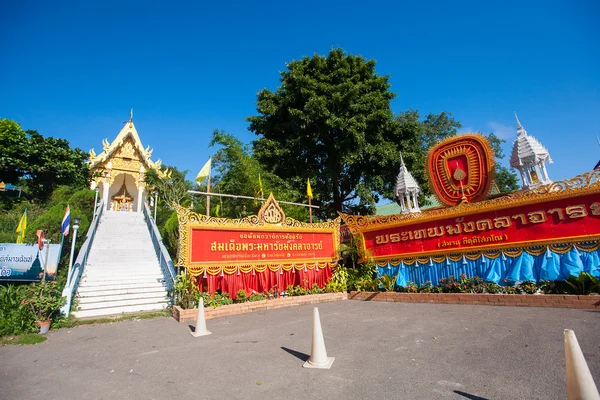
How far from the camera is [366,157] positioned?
1734cm

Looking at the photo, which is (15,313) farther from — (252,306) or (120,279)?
(252,306)

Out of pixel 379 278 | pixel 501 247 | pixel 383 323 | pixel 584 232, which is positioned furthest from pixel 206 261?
pixel 584 232

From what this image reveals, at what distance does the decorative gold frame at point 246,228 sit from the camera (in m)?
8.40

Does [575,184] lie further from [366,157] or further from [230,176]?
[230,176]

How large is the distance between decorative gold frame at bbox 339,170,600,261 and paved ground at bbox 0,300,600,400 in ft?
8.60

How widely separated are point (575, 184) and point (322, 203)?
12476 mm

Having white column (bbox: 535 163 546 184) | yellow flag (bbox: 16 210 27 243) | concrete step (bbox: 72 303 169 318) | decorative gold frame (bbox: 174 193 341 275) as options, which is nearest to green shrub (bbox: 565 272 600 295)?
white column (bbox: 535 163 546 184)

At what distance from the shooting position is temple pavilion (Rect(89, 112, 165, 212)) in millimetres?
23641

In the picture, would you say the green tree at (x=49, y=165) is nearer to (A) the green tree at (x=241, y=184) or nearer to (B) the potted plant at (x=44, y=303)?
(A) the green tree at (x=241, y=184)

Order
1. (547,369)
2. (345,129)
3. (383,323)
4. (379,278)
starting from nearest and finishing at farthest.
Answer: (547,369) < (383,323) < (379,278) < (345,129)

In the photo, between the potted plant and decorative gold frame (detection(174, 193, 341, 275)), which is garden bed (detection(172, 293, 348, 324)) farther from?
the potted plant

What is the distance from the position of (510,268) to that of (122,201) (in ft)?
98.3

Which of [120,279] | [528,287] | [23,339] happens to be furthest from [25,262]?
[528,287]

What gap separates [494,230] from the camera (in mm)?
8711
